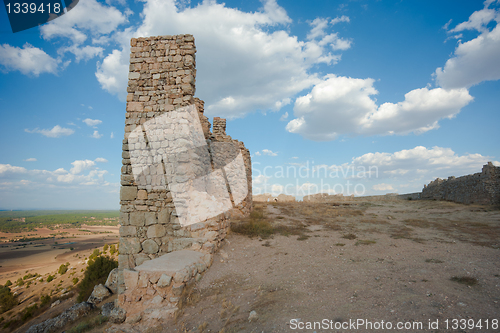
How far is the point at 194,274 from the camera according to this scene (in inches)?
208

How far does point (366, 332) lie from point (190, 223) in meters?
5.01

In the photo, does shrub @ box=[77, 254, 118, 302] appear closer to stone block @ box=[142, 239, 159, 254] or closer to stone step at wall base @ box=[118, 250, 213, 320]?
stone block @ box=[142, 239, 159, 254]

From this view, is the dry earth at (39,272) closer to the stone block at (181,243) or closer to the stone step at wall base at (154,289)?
the stone block at (181,243)

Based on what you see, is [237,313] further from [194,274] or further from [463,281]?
[463,281]

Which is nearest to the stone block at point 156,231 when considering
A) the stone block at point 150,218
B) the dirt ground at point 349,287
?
the stone block at point 150,218

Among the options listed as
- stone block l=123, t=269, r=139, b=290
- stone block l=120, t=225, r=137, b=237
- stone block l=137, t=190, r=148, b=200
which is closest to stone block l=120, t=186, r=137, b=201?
stone block l=137, t=190, r=148, b=200

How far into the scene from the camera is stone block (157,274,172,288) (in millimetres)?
4562

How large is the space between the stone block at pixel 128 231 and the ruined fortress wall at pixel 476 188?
2449cm

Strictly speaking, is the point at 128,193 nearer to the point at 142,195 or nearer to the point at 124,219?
the point at 142,195

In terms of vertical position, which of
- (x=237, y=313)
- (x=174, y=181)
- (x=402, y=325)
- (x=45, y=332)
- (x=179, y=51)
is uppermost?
(x=179, y=51)

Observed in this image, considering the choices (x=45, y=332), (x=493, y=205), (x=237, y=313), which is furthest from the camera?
(x=493, y=205)

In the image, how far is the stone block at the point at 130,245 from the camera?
6.55 metres

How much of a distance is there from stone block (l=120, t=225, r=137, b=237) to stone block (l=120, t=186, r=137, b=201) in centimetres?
82

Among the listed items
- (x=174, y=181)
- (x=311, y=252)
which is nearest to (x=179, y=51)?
(x=174, y=181)
